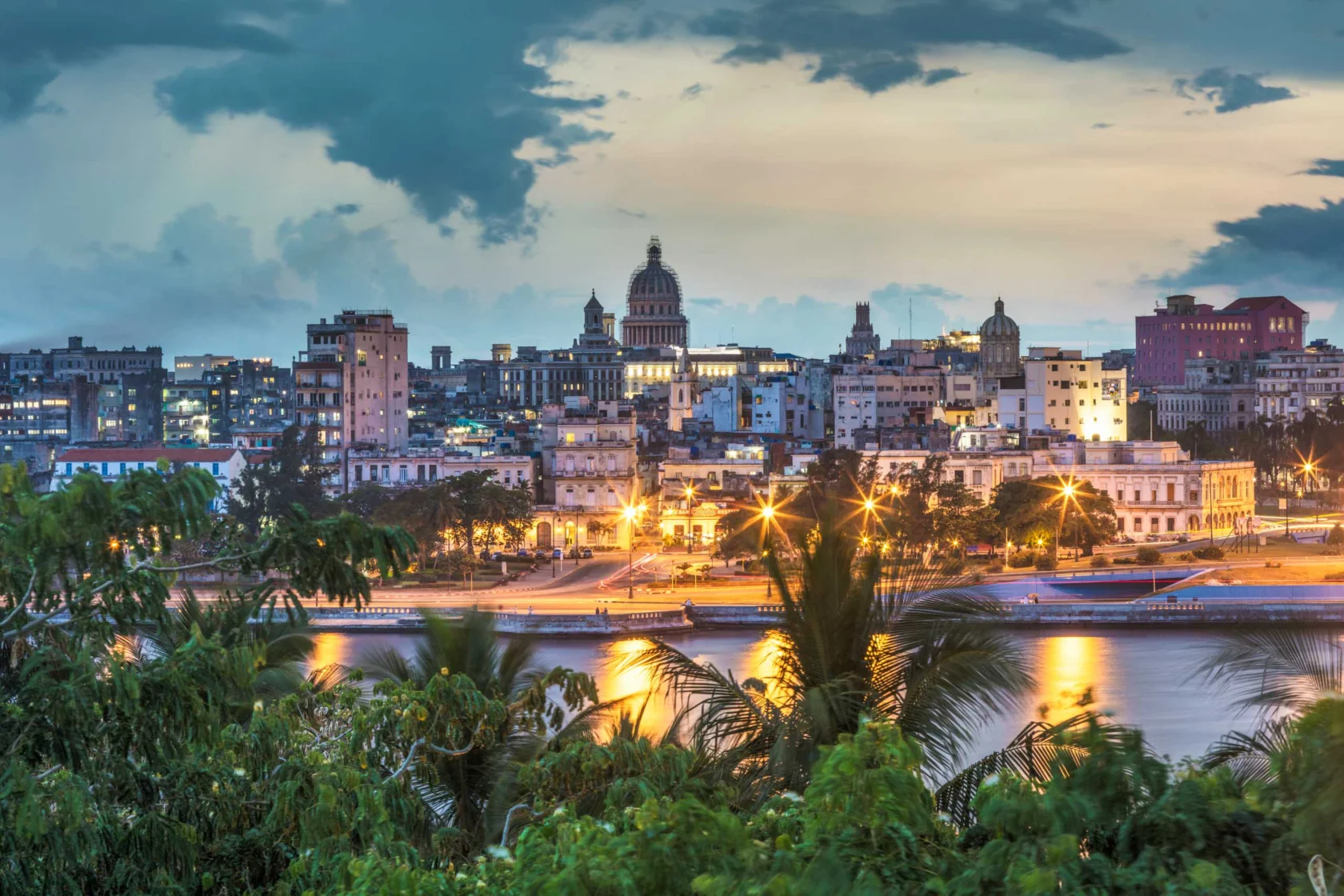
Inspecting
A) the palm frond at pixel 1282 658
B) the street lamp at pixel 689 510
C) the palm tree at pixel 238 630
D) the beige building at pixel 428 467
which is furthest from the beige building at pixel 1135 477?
the palm frond at pixel 1282 658

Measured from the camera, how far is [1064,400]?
71125 millimetres

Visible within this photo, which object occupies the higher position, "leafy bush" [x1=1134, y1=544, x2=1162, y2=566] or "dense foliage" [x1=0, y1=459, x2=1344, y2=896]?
"dense foliage" [x1=0, y1=459, x2=1344, y2=896]

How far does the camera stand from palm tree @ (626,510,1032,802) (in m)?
8.98

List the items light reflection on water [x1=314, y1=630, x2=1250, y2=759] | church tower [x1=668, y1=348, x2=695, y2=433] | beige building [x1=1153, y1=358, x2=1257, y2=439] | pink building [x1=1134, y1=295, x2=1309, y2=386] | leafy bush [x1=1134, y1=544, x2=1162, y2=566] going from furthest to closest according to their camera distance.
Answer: pink building [x1=1134, y1=295, x2=1309, y2=386], beige building [x1=1153, y1=358, x2=1257, y2=439], church tower [x1=668, y1=348, x2=695, y2=433], leafy bush [x1=1134, y1=544, x2=1162, y2=566], light reflection on water [x1=314, y1=630, x2=1250, y2=759]

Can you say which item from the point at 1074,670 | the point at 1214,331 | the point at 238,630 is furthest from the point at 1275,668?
the point at 1214,331

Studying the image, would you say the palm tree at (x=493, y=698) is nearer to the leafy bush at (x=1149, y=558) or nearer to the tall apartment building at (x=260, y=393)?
the leafy bush at (x=1149, y=558)

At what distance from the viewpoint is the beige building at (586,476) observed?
57375 mm

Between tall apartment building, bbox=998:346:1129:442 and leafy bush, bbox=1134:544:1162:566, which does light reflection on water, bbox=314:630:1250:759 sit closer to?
leafy bush, bbox=1134:544:1162:566

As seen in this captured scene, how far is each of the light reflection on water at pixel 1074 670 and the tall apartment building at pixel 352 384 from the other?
112 feet

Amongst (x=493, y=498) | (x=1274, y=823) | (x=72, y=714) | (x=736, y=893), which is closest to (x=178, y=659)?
(x=72, y=714)

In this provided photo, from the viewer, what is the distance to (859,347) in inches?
5433

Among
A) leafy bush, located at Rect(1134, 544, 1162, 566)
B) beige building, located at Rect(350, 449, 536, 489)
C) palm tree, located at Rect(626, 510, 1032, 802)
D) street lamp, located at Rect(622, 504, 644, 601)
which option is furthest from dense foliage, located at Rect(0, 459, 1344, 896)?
beige building, located at Rect(350, 449, 536, 489)

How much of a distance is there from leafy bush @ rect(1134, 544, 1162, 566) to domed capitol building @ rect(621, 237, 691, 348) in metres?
83.6

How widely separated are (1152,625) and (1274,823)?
35.2m
